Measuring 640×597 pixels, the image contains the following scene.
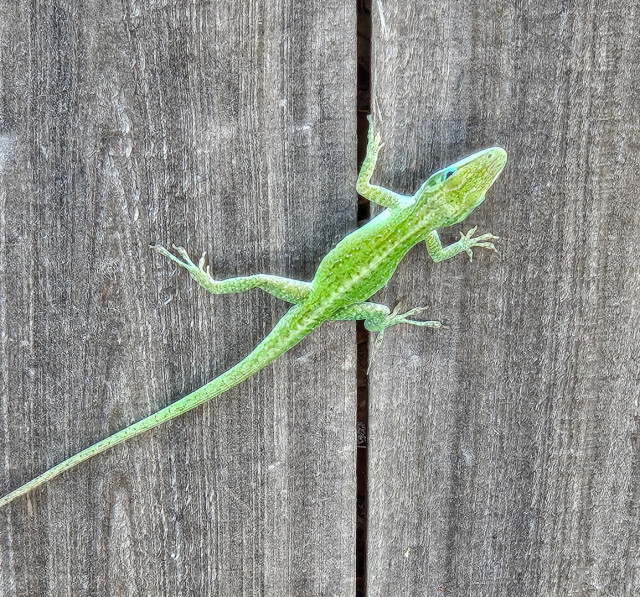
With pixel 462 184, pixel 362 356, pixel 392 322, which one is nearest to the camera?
pixel 462 184

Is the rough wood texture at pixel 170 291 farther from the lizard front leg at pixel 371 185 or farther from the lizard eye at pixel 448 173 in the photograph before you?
the lizard eye at pixel 448 173

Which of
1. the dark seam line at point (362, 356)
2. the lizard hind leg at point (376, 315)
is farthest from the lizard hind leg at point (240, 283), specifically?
the dark seam line at point (362, 356)

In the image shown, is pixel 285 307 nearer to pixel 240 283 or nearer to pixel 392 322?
pixel 240 283

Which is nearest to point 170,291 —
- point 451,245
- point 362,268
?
point 362,268

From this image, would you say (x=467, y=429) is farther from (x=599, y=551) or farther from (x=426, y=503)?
(x=599, y=551)

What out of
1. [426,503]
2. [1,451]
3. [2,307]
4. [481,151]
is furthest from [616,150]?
[1,451]

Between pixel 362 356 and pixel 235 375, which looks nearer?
pixel 235 375
